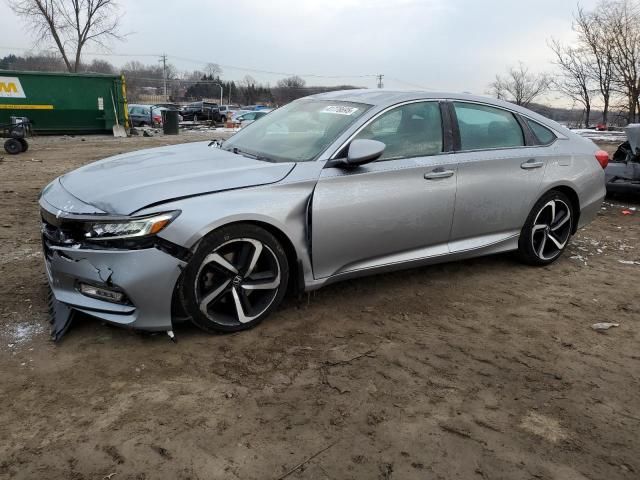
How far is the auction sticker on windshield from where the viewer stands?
395 centimetres

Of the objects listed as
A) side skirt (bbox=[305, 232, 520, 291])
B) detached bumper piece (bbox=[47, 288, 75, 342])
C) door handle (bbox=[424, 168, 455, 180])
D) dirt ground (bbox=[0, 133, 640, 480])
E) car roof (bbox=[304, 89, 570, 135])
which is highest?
car roof (bbox=[304, 89, 570, 135])

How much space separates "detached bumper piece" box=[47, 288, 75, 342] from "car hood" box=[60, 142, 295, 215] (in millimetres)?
704

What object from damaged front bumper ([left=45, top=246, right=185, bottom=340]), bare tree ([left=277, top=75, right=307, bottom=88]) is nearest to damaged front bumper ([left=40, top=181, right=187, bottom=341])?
damaged front bumper ([left=45, top=246, right=185, bottom=340])

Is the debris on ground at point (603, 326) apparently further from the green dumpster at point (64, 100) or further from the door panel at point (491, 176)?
the green dumpster at point (64, 100)

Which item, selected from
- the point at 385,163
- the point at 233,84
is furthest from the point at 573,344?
the point at 233,84

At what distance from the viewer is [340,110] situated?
4039 millimetres

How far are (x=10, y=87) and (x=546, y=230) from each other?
19.2 meters

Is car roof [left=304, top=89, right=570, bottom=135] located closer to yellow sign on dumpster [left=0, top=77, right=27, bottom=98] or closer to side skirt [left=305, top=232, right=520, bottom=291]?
side skirt [left=305, top=232, right=520, bottom=291]

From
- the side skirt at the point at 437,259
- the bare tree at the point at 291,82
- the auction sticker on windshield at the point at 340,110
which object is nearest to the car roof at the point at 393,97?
the auction sticker on windshield at the point at 340,110

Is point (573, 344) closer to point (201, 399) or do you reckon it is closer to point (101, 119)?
point (201, 399)

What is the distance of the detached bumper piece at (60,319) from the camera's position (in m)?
3.22

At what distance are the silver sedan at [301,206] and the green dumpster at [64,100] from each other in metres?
17.4

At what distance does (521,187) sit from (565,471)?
274 centimetres

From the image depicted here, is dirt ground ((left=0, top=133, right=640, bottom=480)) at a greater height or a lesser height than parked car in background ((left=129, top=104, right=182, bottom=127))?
lesser
